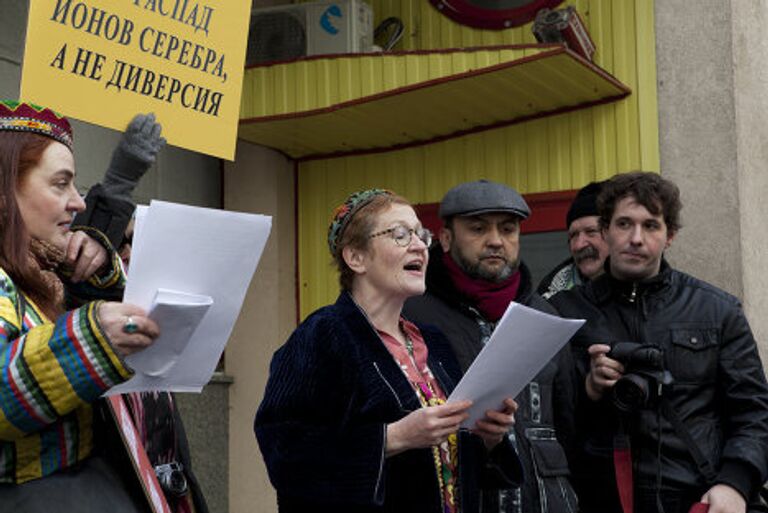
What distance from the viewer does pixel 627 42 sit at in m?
7.56

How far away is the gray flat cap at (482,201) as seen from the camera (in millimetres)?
3875

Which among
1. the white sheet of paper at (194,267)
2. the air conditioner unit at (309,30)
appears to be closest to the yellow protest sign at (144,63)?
the white sheet of paper at (194,267)

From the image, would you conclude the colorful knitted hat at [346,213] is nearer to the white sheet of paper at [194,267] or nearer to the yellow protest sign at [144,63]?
the yellow protest sign at [144,63]

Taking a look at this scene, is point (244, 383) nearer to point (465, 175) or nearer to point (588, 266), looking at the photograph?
point (465, 175)

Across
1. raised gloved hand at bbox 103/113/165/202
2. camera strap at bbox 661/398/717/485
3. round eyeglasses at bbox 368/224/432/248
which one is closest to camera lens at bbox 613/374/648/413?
camera strap at bbox 661/398/717/485

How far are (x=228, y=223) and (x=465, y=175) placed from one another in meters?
5.80

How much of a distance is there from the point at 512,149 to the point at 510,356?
5020mm

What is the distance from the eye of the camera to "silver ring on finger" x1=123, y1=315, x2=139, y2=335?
2.12 meters

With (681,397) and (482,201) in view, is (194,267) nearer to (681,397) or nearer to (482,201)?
(482,201)

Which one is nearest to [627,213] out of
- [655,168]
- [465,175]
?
[655,168]

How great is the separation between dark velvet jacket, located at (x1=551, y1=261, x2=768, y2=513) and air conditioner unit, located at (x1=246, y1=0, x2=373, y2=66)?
13.2ft

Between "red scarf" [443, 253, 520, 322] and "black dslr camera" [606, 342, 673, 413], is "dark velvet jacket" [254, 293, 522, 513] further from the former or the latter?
"black dslr camera" [606, 342, 673, 413]

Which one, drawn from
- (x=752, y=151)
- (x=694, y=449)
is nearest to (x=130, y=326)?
(x=694, y=449)

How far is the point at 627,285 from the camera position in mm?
4160
